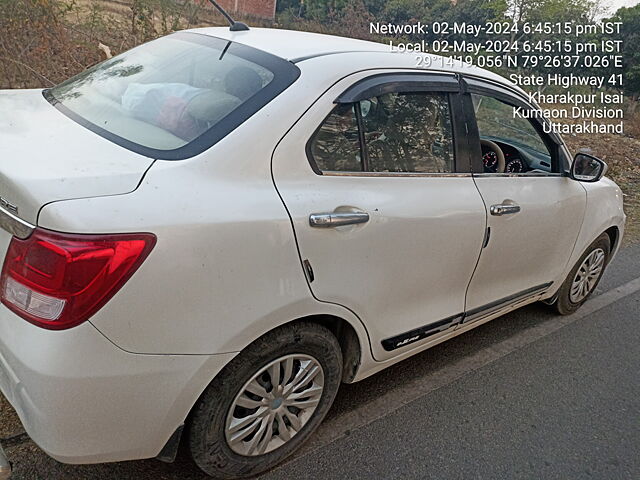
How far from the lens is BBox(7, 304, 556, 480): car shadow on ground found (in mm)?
1918

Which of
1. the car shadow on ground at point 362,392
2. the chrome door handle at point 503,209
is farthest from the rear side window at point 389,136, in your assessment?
the car shadow on ground at point 362,392

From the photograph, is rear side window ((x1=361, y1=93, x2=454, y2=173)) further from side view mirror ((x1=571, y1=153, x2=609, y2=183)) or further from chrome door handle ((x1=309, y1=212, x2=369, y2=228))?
side view mirror ((x1=571, y1=153, x2=609, y2=183))

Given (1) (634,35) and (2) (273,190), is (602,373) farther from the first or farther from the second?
(1) (634,35)

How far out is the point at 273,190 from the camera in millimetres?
1706

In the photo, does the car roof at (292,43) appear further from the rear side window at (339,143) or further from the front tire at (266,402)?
the front tire at (266,402)

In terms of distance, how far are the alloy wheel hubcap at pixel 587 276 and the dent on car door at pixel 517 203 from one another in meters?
0.40

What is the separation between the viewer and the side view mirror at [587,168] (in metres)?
2.91

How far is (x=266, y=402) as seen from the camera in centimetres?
191

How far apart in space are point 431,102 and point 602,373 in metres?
2.00

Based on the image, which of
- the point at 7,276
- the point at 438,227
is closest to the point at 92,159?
the point at 7,276

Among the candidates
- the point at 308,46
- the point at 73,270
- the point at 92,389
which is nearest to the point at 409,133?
the point at 308,46

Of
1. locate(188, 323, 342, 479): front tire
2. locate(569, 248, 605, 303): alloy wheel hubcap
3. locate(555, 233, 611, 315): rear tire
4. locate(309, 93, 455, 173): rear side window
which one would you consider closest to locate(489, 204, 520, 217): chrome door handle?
locate(309, 93, 455, 173): rear side window

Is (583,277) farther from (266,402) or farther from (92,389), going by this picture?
(92,389)

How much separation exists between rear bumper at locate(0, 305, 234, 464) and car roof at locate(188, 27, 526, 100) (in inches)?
50.3
